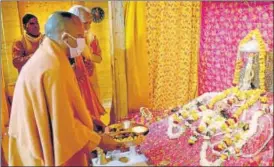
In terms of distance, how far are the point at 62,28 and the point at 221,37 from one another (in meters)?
1.14

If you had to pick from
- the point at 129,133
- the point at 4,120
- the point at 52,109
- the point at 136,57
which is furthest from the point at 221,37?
the point at 4,120

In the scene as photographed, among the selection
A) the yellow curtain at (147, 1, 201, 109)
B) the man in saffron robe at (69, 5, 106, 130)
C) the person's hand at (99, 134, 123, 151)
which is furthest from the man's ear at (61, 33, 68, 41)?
the yellow curtain at (147, 1, 201, 109)

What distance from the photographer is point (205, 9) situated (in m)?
2.10

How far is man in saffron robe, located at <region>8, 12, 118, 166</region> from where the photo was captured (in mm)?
1269

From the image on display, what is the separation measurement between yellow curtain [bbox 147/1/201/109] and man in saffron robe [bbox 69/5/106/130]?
1.41 feet

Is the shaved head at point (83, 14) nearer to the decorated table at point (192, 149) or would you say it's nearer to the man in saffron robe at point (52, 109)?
the man in saffron robe at point (52, 109)

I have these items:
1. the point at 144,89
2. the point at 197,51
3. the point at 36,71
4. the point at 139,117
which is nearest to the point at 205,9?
the point at 197,51

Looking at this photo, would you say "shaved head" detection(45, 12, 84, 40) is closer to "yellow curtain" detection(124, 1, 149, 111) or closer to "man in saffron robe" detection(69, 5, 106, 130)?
"man in saffron robe" detection(69, 5, 106, 130)

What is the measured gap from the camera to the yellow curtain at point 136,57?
2258mm

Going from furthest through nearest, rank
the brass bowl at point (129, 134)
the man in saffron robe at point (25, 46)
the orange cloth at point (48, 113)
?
the man in saffron robe at point (25, 46)
the brass bowl at point (129, 134)
the orange cloth at point (48, 113)

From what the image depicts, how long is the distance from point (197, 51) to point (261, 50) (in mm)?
488

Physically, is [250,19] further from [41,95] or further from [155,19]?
[41,95]

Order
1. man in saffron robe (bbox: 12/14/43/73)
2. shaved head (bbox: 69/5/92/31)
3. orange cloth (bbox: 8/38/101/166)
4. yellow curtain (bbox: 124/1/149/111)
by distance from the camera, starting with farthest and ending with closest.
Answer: yellow curtain (bbox: 124/1/149/111)
shaved head (bbox: 69/5/92/31)
man in saffron robe (bbox: 12/14/43/73)
orange cloth (bbox: 8/38/101/166)

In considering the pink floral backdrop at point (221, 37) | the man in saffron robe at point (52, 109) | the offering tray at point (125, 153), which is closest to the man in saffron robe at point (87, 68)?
the offering tray at point (125, 153)
